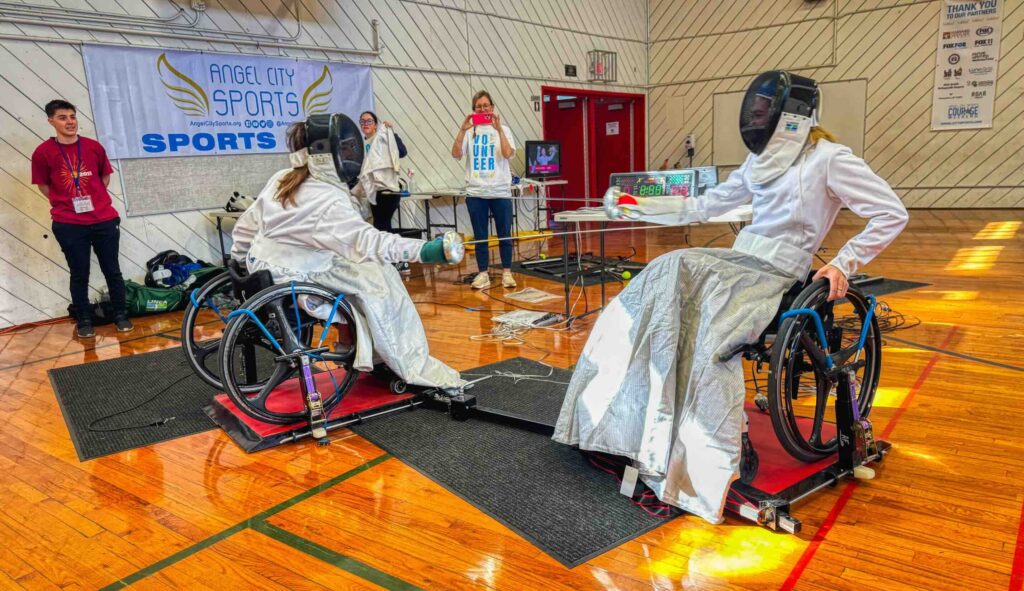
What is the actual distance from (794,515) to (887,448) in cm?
58

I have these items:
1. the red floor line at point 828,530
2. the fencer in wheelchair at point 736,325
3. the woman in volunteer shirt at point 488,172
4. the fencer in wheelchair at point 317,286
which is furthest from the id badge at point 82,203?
the red floor line at point 828,530

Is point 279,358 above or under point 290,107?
under

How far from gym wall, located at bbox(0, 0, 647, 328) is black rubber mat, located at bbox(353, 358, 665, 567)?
3.75m

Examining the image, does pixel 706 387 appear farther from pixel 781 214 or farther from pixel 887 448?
pixel 887 448

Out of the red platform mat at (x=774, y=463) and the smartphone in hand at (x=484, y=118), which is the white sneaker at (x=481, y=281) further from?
the red platform mat at (x=774, y=463)

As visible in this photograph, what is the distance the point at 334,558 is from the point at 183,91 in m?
5.04

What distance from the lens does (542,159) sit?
850 centimetres

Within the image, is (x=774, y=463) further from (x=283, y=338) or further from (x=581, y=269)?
(x=581, y=269)

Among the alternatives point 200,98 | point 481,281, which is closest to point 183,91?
point 200,98

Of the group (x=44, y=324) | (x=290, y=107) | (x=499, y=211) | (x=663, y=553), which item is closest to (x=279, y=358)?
(x=663, y=553)

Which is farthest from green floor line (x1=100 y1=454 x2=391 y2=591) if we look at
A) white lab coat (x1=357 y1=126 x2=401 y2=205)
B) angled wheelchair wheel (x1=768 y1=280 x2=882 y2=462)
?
white lab coat (x1=357 y1=126 x2=401 y2=205)

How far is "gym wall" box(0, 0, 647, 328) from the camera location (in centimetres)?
500

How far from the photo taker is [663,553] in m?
1.86

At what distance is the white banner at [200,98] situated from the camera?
5.38 m
